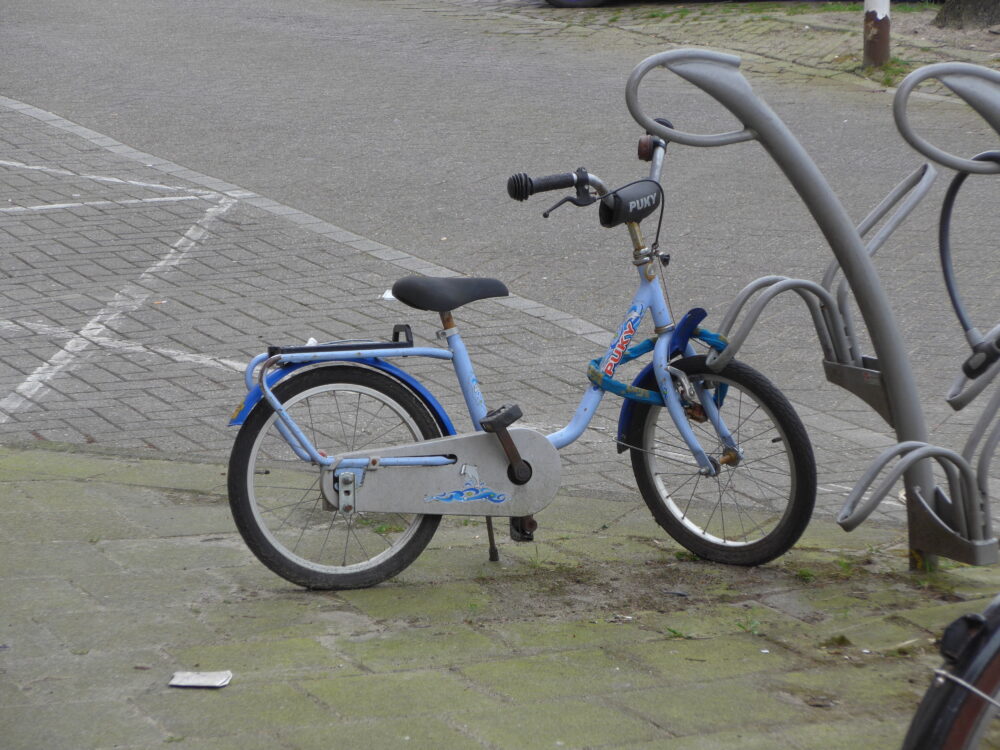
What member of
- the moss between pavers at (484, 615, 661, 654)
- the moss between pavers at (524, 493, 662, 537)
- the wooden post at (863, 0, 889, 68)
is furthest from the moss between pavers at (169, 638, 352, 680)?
the wooden post at (863, 0, 889, 68)

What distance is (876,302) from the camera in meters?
3.90

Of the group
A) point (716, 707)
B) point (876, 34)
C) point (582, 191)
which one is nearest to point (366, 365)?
point (582, 191)

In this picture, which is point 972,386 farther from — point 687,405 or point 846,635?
point 687,405

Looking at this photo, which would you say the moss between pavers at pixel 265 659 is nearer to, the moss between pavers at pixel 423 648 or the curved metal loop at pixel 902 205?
the moss between pavers at pixel 423 648

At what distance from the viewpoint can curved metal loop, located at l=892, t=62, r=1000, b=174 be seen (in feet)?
11.5

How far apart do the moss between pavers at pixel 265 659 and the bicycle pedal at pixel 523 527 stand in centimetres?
88

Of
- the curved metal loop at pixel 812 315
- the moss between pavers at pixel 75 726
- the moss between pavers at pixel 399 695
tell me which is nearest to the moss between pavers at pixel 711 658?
the moss between pavers at pixel 399 695

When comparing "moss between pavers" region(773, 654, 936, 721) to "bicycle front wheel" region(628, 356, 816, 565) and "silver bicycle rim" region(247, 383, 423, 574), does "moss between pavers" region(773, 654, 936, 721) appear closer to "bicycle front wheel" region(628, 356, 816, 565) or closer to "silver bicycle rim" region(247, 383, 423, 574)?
"bicycle front wheel" region(628, 356, 816, 565)

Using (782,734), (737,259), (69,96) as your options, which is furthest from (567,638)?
(69,96)

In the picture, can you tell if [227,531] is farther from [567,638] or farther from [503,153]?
[503,153]

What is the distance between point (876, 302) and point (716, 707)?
4.37 feet

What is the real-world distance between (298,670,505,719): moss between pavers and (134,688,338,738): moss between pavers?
0.06 m

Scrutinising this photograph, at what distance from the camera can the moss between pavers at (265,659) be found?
3.48m

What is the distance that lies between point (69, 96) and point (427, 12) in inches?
268
